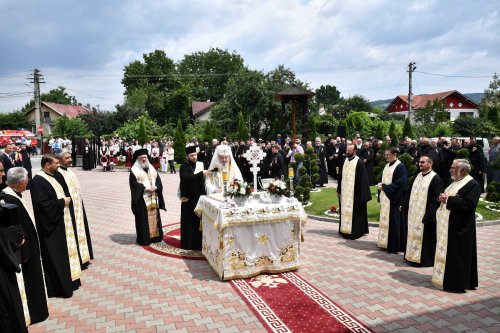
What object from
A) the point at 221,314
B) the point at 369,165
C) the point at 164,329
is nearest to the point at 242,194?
the point at 221,314

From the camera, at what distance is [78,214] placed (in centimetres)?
693

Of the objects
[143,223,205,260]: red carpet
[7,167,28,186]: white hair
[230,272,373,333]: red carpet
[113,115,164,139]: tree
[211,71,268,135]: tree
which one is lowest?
[230,272,373,333]: red carpet

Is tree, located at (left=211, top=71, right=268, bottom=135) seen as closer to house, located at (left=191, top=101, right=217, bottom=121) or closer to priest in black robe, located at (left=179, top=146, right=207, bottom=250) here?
house, located at (left=191, top=101, right=217, bottom=121)

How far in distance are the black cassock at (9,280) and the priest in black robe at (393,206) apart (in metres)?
6.27

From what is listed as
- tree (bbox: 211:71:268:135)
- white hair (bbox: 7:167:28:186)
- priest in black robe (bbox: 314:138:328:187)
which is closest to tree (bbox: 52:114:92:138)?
tree (bbox: 211:71:268:135)

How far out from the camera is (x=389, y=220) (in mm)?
7965

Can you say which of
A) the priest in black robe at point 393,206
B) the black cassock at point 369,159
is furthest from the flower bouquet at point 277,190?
the black cassock at point 369,159

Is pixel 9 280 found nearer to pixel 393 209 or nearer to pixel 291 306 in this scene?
pixel 291 306

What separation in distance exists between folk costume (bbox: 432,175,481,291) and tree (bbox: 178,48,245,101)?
68405mm

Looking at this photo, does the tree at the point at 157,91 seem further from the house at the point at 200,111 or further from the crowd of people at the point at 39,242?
the crowd of people at the point at 39,242

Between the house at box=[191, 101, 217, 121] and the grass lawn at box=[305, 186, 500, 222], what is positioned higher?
the house at box=[191, 101, 217, 121]

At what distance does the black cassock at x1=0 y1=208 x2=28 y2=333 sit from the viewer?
13.8 ft

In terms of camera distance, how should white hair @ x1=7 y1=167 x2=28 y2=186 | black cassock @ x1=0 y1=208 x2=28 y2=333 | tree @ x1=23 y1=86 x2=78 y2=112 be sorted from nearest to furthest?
black cassock @ x1=0 y1=208 x2=28 y2=333 < white hair @ x1=7 y1=167 x2=28 y2=186 < tree @ x1=23 y1=86 x2=78 y2=112

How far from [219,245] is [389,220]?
3.59m
